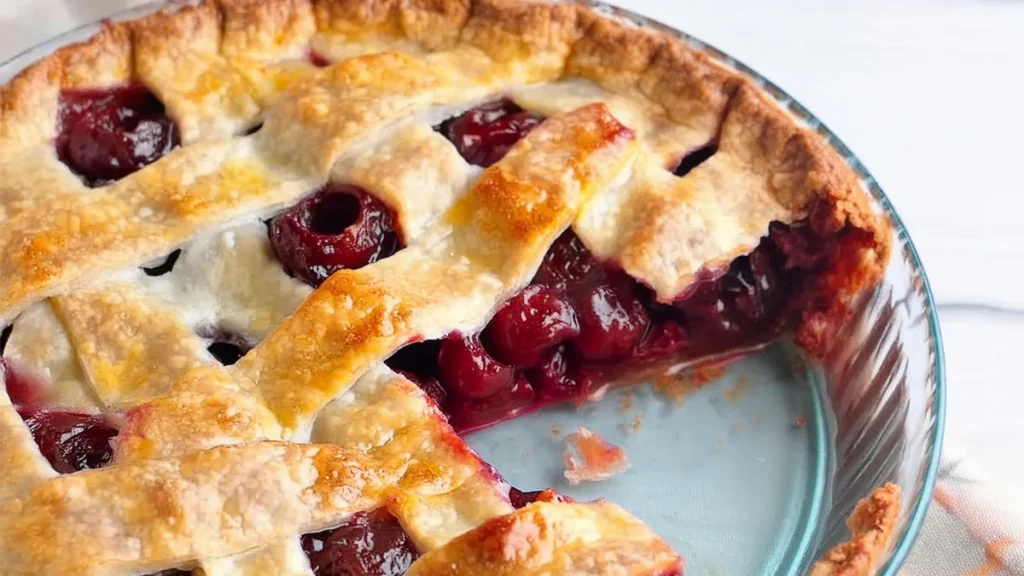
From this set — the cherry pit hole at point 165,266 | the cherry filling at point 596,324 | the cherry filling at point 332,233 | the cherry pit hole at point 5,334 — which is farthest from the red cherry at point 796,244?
the cherry pit hole at point 5,334

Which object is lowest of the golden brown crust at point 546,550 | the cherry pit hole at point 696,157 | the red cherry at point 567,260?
the golden brown crust at point 546,550

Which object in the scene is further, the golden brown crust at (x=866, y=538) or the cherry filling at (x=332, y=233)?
the cherry filling at (x=332, y=233)

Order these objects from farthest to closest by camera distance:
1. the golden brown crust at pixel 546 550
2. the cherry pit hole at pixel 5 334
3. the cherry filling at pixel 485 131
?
the cherry filling at pixel 485 131 < the cherry pit hole at pixel 5 334 < the golden brown crust at pixel 546 550

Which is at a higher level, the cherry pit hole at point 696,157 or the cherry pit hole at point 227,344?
the cherry pit hole at point 696,157

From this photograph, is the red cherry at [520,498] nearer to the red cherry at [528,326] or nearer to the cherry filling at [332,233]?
the red cherry at [528,326]

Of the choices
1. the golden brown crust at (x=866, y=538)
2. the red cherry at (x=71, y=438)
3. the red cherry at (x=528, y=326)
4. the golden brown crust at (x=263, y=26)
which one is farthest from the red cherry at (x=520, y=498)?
the golden brown crust at (x=263, y=26)

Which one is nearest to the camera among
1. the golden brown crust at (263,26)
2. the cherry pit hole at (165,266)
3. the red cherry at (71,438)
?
the red cherry at (71,438)

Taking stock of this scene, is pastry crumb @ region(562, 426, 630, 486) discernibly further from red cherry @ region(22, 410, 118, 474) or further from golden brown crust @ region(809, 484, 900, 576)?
red cherry @ region(22, 410, 118, 474)
